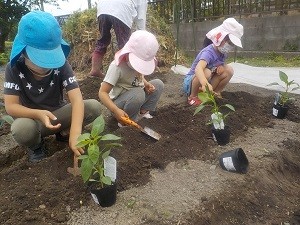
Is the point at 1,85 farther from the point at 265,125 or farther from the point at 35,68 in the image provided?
the point at 265,125

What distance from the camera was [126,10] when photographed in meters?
3.78

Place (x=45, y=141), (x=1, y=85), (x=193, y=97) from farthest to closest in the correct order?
(x=1, y=85)
(x=193, y=97)
(x=45, y=141)

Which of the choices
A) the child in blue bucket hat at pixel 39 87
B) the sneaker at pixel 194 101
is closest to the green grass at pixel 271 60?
the sneaker at pixel 194 101

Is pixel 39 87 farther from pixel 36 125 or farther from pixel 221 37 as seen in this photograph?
pixel 221 37

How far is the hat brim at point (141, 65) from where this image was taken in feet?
7.92

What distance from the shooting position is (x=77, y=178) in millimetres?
1868

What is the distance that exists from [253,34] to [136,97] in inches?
211

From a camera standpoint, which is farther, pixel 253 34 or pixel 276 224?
pixel 253 34

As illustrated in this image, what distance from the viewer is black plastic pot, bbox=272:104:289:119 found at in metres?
2.98

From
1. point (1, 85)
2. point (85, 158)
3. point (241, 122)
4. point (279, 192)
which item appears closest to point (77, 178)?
point (85, 158)

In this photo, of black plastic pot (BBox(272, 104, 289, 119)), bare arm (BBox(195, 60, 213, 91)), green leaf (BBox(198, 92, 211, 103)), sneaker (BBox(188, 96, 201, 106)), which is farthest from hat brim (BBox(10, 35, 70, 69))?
black plastic pot (BBox(272, 104, 289, 119))

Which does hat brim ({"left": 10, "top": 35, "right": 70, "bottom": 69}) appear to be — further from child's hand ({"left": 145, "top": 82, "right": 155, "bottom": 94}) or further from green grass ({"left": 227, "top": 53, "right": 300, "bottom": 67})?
green grass ({"left": 227, "top": 53, "right": 300, "bottom": 67})

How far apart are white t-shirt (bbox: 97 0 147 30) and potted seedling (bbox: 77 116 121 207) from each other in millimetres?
2429

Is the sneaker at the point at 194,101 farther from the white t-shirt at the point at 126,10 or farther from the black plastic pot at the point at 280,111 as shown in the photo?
the white t-shirt at the point at 126,10
